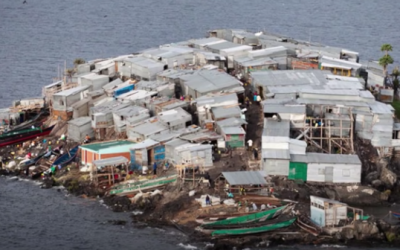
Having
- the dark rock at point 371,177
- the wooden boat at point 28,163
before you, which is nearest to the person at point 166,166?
the wooden boat at point 28,163

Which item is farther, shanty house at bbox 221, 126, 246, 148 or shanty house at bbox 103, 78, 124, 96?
shanty house at bbox 103, 78, 124, 96

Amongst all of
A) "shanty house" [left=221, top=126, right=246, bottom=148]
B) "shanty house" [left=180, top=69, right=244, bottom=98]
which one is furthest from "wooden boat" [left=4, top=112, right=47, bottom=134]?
"shanty house" [left=221, top=126, right=246, bottom=148]

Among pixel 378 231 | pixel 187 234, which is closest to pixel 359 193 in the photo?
pixel 378 231

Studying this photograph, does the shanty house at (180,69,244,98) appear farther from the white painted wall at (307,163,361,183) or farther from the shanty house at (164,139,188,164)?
the white painted wall at (307,163,361,183)

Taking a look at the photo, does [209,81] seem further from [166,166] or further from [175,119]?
[166,166]

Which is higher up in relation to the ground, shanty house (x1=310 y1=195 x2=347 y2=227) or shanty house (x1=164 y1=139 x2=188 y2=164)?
shanty house (x1=164 y1=139 x2=188 y2=164)

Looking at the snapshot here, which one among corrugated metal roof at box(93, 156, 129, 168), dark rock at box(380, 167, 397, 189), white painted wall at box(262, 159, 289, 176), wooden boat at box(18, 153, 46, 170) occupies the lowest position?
wooden boat at box(18, 153, 46, 170)

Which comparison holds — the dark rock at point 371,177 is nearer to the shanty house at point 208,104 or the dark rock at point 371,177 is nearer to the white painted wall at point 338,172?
the white painted wall at point 338,172

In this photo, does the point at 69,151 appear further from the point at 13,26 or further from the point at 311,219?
the point at 13,26
